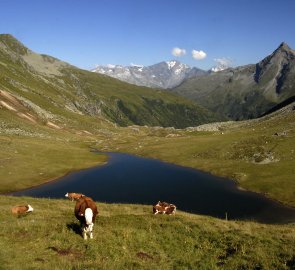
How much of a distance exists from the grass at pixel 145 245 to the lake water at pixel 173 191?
3176 centimetres

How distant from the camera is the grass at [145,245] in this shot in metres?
22.7

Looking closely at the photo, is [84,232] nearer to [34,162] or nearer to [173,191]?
[173,191]

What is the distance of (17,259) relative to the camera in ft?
72.4

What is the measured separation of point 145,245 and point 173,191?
2013 inches

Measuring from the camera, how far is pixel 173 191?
3034 inches

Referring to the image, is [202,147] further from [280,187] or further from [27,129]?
[27,129]

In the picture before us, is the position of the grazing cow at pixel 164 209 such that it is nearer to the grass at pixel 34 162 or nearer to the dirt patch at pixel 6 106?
the grass at pixel 34 162

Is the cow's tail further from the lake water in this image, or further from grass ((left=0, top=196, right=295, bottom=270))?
the lake water

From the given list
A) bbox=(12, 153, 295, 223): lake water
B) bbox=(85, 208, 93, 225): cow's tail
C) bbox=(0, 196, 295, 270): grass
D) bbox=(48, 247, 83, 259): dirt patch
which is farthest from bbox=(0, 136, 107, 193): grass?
bbox=(48, 247, 83, 259): dirt patch

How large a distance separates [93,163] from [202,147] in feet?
114

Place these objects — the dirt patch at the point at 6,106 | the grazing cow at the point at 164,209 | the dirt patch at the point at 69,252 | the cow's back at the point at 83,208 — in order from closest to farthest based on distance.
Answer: the dirt patch at the point at 69,252 < the cow's back at the point at 83,208 < the grazing cow at the point at 164,209 < the dirt patch at the point at 6,106

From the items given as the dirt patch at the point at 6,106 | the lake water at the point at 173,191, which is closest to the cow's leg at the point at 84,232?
the lake water at the point at 173,191

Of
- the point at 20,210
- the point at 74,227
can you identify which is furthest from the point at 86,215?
the point at 20,210

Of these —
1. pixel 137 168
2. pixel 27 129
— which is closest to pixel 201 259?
pixel 137 168
